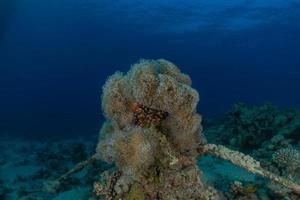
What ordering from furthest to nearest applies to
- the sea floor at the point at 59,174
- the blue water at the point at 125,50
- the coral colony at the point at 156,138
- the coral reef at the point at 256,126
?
1. the blue water at the point at 125,50
2. the coral reef at the point at 256,126
3. the sea floor at the point at 59,174
4. the coral colony at the point at 156,138

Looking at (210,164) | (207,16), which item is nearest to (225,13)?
(207,16)

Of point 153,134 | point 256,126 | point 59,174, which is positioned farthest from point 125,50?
point 153,134

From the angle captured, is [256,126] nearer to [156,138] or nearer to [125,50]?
[156,138]

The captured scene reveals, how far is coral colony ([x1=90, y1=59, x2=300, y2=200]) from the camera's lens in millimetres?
4996

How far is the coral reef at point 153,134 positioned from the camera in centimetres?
500

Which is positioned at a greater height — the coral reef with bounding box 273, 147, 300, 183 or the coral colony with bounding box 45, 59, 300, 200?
the coral colony with bounding box 45, 59, 300, 200

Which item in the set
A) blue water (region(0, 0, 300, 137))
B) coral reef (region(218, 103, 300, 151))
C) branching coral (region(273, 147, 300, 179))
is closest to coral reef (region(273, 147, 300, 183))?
branching coral (region(273, 147, 300, 179))

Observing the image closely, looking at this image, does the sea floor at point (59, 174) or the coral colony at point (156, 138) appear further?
the sea floor at point (59, 174)

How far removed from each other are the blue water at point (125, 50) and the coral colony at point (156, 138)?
72.3 feet

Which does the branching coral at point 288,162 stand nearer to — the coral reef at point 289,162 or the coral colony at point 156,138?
the coral reef at point 289,162

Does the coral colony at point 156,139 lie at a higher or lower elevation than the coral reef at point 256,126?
higher

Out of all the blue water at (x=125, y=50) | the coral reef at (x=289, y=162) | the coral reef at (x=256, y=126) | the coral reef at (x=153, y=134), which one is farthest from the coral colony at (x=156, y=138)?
the blue water at (x=125, y=50)

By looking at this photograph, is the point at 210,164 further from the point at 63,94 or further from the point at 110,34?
the point at 63,94

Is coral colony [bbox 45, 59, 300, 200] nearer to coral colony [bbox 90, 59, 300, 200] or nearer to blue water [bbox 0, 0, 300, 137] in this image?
coral colony [bbox 90, 59, 300, 200]
